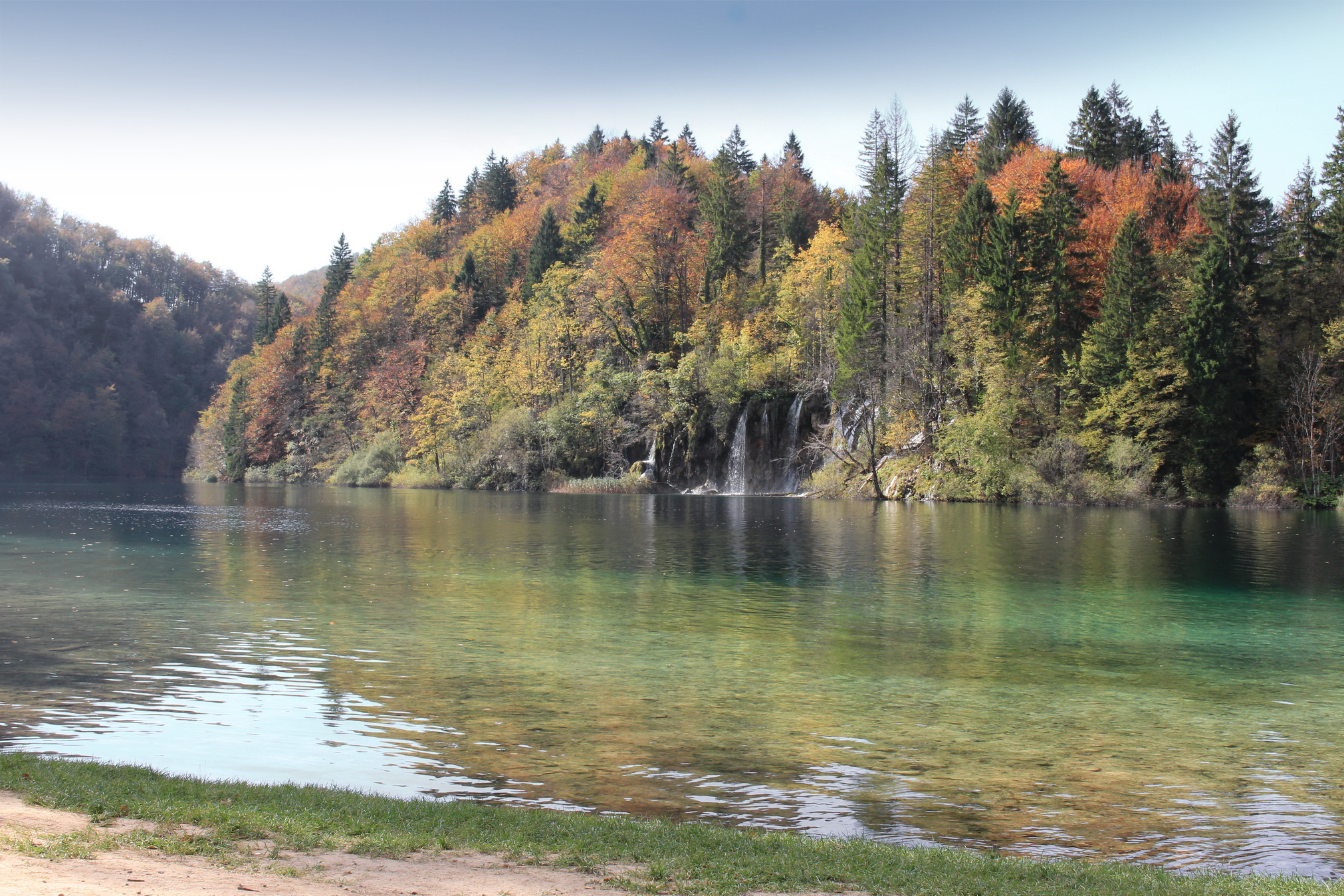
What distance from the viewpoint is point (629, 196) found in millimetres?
111000

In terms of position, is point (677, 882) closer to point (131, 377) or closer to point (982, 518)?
point (982, 518)

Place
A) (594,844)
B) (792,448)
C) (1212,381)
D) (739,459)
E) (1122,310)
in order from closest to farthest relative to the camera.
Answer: (594,844) < (1212,381) < (1122,310) < (792,448) < (739,459)

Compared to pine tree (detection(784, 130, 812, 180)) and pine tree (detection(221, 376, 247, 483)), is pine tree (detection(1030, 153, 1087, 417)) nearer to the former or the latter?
pine tree (detection(784, 130, 812, 180))

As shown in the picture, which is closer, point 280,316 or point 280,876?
point 280,876

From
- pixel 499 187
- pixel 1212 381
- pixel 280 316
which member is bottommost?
pixel 1212 381

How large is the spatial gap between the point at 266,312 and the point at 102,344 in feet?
133

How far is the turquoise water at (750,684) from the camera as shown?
339 inches

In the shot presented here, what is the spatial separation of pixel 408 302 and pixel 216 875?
125123mm

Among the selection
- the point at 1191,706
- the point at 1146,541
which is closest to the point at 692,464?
A: the point at 1146,541

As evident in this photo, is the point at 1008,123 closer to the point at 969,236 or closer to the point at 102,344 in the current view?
the point at 969,236

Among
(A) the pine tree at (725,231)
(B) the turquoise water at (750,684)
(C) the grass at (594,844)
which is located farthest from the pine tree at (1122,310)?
(C) the grass at (594,844)

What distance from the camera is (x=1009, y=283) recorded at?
64.9 m

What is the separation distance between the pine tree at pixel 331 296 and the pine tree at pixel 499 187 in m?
24.4

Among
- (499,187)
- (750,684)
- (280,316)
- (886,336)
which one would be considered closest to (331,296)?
(280,316)
